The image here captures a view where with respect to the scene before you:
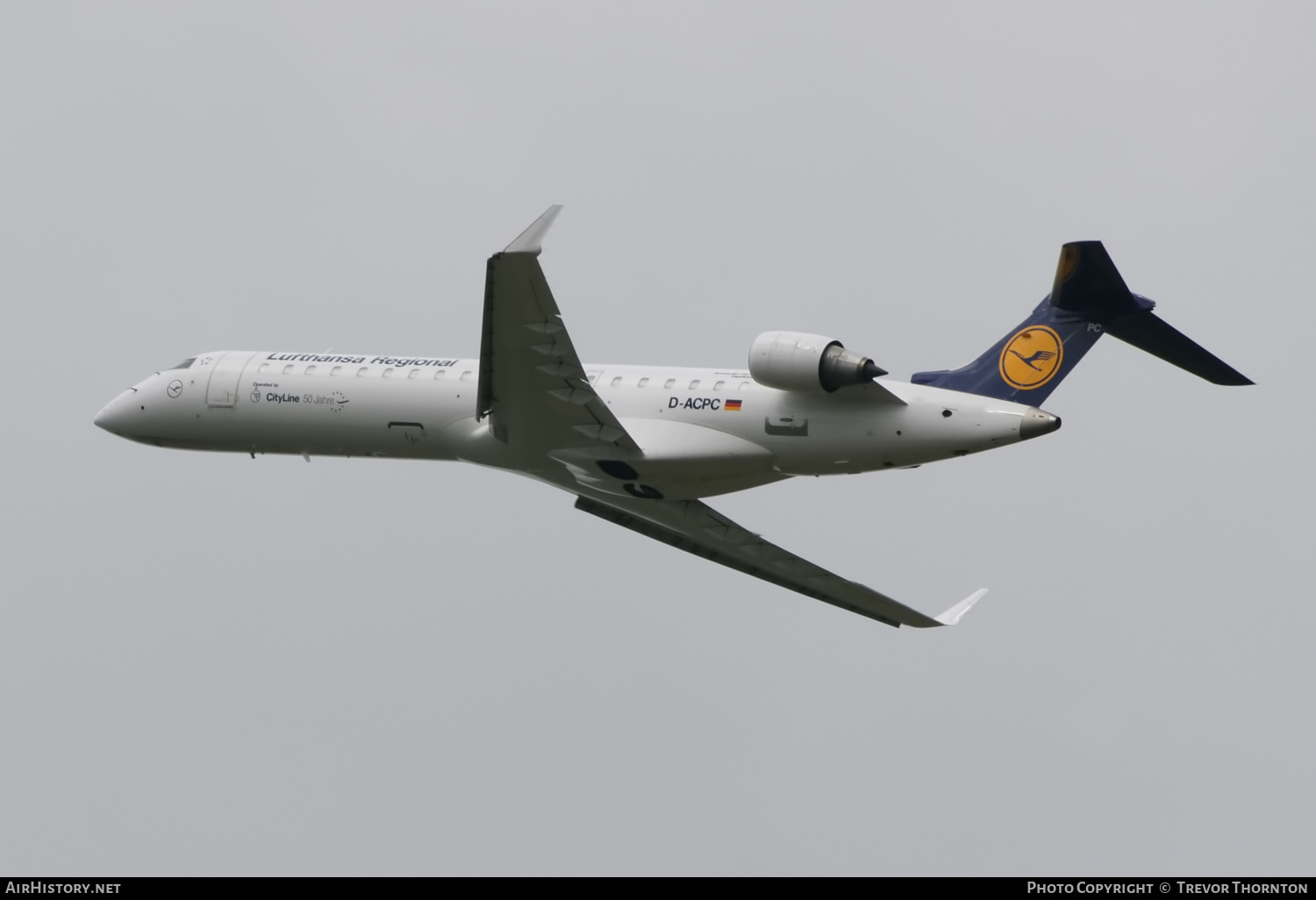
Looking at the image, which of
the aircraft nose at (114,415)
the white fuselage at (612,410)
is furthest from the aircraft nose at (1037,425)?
the aircraft nose at (114,415)

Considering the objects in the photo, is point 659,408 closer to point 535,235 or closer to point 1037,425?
point 535,235

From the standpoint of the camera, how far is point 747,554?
3522 centimetres

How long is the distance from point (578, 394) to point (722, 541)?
5.95 m

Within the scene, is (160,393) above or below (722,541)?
above

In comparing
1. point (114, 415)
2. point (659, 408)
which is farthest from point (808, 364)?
point (114, 415)

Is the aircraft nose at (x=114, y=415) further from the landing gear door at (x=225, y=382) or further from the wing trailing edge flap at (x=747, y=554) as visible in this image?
the wing trailing edge flap at (x=747, y=554)

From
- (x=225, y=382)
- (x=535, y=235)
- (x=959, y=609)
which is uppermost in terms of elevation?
(x=225, y=382)

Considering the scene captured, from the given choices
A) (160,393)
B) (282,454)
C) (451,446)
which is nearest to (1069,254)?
(451,446)

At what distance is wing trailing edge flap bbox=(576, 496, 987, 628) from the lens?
34156 mm

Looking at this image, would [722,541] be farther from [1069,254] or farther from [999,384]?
[1069,254]

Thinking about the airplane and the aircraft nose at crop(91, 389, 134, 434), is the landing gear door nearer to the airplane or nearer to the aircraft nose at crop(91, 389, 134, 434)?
the airplane

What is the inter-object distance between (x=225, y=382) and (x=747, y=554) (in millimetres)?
10945

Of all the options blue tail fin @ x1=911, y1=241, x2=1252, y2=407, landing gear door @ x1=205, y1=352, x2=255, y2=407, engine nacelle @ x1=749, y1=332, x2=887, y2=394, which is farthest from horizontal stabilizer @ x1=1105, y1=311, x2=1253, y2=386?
landing gear door @ x1=205, y1=352, x2=255, y2=407

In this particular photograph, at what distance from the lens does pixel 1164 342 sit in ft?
93.0
